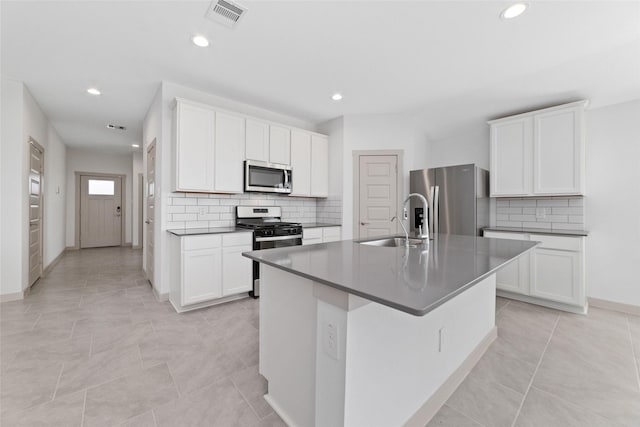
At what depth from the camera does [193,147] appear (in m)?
3.26

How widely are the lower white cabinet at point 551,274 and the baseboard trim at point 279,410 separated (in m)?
2.96

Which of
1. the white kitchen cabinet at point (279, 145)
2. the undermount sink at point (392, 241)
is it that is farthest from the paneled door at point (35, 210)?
the undermount sink at point (392, 241)

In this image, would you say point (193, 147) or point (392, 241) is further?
point (193, 147)

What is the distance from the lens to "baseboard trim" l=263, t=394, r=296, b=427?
4.68 feet

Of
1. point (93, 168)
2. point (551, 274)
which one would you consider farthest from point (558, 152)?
point (93, 168)

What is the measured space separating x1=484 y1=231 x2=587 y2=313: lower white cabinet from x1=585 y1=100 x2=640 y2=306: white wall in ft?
1.62

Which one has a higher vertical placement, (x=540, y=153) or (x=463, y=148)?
(x=463, y=148)

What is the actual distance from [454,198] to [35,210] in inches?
236

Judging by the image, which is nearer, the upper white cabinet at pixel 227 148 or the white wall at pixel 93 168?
the upper white cabinet at pixel 227 148

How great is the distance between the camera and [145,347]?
2.24m

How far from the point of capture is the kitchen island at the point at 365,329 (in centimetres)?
104

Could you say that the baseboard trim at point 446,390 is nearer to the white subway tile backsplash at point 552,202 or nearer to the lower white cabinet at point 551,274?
the lower white cabinet at point 551,274

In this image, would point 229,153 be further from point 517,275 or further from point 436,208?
point 517,275

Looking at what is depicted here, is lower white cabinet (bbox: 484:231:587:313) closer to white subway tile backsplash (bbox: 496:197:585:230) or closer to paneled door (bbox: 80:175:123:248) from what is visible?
white subway tile backsplash (bbox: 496:197:585:230)
